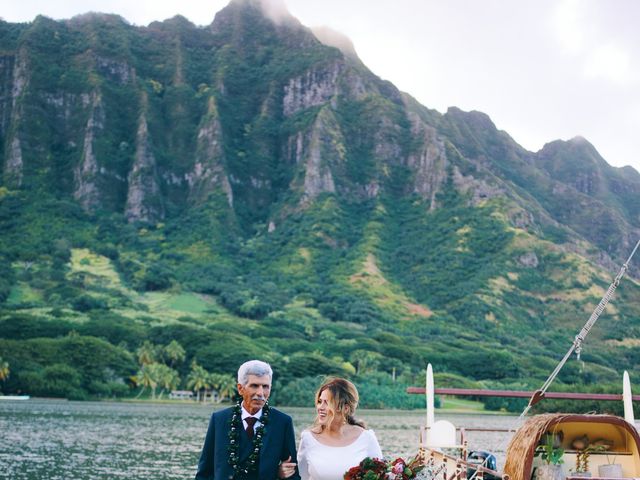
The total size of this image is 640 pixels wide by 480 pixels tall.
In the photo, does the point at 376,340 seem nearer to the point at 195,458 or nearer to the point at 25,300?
the point at 25,300

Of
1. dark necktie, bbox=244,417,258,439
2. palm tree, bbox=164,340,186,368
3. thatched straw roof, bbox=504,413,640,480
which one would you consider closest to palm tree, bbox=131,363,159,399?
palm tree, bbox=164,340,186,368

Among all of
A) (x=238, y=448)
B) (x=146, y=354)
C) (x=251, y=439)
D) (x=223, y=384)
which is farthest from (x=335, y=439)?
(x=146, y=354)

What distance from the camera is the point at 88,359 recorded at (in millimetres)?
141625

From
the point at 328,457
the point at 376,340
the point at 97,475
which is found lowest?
the point at 97,475

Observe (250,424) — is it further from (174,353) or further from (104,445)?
(174,353)

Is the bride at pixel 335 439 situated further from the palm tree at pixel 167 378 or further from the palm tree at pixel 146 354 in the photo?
the palm tree at pixel 146 354

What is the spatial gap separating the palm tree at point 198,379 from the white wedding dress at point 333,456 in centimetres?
13931

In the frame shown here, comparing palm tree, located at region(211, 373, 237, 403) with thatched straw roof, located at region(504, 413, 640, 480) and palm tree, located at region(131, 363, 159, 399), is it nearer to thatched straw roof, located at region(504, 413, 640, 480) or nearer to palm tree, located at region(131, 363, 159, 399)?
palm tree, located at region(131, 363, 159, 399)

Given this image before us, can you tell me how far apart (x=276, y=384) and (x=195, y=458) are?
280 feet

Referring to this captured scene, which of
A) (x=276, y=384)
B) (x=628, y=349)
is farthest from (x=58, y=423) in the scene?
(x=628, y=349)

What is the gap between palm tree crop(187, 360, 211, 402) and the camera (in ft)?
475

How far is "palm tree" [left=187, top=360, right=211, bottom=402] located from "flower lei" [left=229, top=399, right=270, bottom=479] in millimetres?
139760

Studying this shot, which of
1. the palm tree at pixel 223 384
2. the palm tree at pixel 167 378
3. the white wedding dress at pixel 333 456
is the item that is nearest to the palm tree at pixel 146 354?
the palm tree at pixel 167 378

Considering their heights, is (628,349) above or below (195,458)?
above
